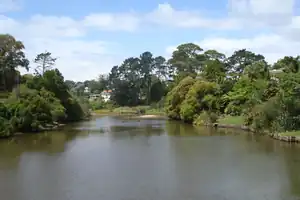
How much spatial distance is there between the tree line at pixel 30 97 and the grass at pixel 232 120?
19.9m

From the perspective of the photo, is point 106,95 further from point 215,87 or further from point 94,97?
point 215,87

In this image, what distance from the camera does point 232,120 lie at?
4384 centimetres

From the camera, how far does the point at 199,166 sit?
69.8ft

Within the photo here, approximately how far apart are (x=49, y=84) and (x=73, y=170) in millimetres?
36480

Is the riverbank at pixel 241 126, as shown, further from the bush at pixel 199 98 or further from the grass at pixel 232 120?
the bush at pixel 199 98

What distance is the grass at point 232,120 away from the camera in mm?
42344

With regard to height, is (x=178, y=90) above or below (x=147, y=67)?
below

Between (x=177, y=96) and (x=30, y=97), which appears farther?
(x=177, y=96)

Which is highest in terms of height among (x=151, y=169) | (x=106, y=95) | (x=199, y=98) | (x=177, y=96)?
(x=106, y=95)

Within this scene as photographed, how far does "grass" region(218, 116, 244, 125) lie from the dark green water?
888 centimetres

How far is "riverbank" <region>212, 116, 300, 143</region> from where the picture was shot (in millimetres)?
29136

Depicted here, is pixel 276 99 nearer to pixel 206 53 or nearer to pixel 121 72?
pixel 206 53

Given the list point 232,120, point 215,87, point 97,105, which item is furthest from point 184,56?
point 232,120

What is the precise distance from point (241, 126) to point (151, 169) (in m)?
22.4
